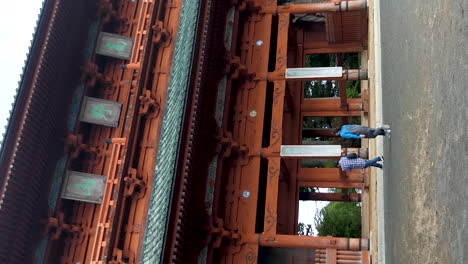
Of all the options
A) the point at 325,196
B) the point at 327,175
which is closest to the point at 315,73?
the point at 327,175

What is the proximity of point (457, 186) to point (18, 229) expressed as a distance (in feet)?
24.3

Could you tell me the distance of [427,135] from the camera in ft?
21.1

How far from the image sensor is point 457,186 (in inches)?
202

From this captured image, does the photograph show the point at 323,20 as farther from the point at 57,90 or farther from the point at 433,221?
the point at 433,221

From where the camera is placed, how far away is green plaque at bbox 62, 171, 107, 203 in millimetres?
9328

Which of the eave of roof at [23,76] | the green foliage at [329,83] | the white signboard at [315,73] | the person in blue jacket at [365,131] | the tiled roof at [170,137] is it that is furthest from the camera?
the green foliage at [329,83]

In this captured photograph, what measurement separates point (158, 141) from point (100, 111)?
213cm

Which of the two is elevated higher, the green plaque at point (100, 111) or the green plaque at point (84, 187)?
the green plaque at point (100, 111)

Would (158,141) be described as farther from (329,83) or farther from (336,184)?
(329,83)

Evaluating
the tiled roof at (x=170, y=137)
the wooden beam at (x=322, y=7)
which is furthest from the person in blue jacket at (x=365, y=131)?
the wooden beam at (x=322, y=7)

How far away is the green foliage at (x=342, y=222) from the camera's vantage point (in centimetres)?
1695

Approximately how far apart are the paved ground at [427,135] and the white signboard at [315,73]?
1.74m

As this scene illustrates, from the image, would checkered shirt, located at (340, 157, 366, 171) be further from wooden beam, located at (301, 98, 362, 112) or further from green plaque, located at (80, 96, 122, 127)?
green plaque, located at (80, 96, 122, 127)

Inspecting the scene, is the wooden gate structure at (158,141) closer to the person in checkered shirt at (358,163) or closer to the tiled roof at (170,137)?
the tiled roof at (170,137)
